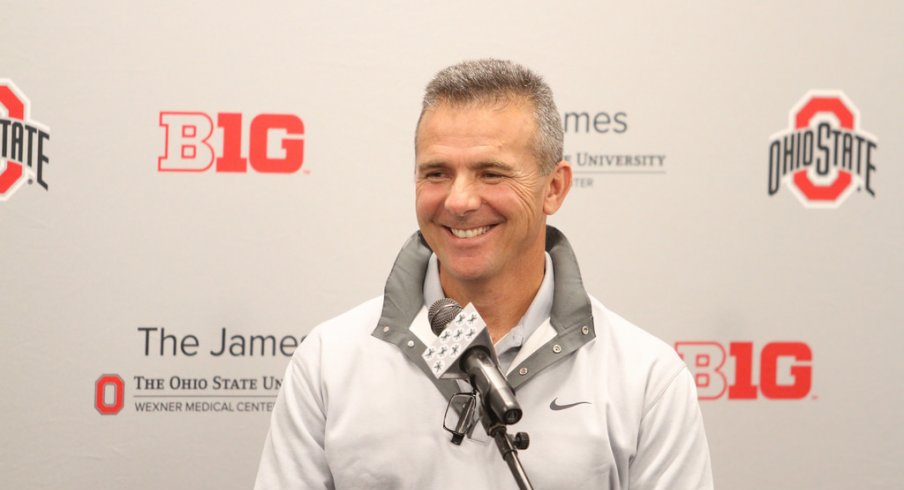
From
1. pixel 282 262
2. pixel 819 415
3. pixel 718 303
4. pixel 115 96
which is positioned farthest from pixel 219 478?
pixel 819 415

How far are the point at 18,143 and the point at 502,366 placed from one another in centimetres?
135

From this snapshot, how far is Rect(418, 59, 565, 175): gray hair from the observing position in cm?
178

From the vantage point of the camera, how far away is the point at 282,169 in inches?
98.6

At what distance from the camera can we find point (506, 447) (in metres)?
1.30

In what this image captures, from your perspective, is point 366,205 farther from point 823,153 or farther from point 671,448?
point 823,153

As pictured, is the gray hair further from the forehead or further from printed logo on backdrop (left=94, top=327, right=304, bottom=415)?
printed logo on backdrop (left=94, top=327, right=304, bottom=415)

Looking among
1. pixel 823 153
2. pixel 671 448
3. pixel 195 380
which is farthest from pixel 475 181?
pixel 823 153

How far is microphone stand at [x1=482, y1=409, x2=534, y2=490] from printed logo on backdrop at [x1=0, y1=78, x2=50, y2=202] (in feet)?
5.13

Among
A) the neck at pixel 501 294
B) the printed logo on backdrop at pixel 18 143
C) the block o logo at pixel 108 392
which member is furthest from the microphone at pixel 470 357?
the printed logo on backdrop at pixel 18 143

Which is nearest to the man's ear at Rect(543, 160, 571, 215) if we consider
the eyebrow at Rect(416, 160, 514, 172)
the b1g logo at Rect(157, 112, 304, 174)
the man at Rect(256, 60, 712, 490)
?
the man at Rect(256, 60, 712, 490)

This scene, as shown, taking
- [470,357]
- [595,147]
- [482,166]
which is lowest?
[470,357]

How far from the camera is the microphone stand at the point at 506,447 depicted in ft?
4.19

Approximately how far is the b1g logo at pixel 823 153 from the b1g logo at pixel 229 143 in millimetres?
1240

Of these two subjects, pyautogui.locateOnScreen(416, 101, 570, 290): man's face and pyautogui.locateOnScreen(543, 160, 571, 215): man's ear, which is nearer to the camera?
pyautogui.locateOnScreen(416, 101, 570, 290): man's face
